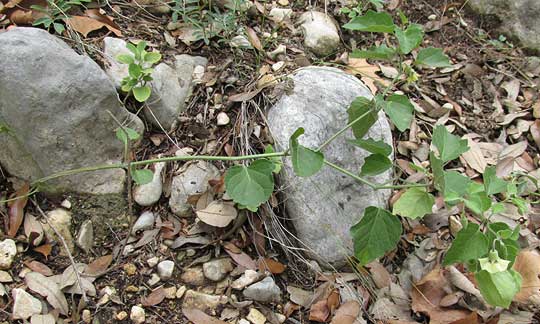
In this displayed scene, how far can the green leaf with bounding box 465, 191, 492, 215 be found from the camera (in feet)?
5.09

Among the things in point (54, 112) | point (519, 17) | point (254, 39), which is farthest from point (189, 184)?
point (519, 17)

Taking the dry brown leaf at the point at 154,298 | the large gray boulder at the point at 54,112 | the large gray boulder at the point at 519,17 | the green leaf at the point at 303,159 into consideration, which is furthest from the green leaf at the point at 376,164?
the large gray boulder at the point at 519,17

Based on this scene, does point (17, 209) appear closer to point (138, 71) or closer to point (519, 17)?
point (138, 71)

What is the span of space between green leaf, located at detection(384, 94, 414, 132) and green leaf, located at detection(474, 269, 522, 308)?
0.50 metres

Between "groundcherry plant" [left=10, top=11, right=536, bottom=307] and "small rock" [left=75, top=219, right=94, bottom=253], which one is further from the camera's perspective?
"small rock" [left=75, top=219, right=94, bottom=253]

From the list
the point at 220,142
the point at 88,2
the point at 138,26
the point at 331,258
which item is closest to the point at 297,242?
the point at 331,258

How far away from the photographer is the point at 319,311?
6.06ft

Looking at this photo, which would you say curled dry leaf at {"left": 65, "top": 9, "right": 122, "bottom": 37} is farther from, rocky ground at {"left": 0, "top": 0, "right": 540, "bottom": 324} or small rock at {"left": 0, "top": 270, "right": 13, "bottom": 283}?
small rock at {"left": 0, "top": 270, "right": 13, "bottom": 283}

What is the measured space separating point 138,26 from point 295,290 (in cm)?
132

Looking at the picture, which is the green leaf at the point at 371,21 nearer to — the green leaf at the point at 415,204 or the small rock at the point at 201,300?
the green leaf at the point at 415,204

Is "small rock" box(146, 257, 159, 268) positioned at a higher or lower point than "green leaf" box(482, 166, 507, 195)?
lower

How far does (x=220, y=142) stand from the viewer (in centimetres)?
211

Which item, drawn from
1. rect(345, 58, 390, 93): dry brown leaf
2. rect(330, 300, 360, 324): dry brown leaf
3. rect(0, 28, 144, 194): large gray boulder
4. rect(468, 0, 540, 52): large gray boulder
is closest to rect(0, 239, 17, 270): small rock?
rect(0, 28, 144, 194): large gray boulder

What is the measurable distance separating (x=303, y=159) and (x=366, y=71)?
1.05 meters
